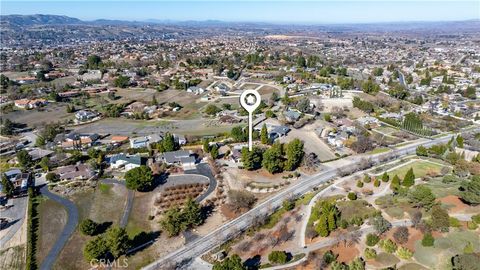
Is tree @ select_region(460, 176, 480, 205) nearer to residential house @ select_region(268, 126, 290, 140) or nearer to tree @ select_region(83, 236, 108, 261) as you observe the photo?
residential house @ select_region(268, 126, 290, 140)

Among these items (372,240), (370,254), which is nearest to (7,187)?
(370,254)

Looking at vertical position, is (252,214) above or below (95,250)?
below

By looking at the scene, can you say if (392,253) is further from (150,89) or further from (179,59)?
(179,59)

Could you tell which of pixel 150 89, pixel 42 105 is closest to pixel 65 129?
pixel 42 105

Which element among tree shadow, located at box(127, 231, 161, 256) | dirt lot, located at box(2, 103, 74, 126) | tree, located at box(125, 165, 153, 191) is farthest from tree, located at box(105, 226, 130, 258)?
dirt lot, located at box(2, 103, 74, 126)

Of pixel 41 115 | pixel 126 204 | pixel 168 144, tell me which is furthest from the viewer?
pixel 41 115

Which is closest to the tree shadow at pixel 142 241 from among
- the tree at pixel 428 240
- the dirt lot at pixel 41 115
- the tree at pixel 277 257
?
the tree at pixel 277 257

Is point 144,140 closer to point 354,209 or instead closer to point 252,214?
point 252,214
